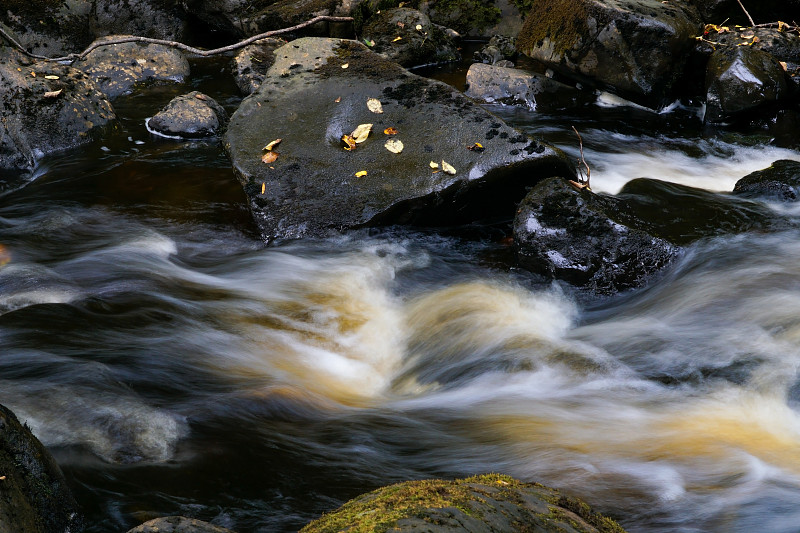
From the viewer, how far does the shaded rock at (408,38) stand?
10055 millimetres

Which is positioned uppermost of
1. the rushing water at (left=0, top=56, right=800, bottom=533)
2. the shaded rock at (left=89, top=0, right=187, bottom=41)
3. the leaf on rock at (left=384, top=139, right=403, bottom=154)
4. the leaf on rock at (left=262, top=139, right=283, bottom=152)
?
the shaded rock at (left=89, top=0, right=187, bottom=41)

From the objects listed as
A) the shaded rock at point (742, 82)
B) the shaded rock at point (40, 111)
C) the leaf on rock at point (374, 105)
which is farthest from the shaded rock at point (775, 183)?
the shaded rock at point (40, 111)

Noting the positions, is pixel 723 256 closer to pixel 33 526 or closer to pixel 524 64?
pixel 33 526

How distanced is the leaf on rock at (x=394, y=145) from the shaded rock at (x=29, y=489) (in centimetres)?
373

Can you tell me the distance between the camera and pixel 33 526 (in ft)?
6.93

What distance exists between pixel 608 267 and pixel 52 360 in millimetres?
3583

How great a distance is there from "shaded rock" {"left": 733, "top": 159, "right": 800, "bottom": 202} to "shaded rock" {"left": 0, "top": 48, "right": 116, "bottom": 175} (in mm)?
6571

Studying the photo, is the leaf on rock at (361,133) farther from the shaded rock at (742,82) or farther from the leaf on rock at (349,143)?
the shaded rock at (742,82)

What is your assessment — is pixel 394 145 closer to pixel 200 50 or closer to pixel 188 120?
pixel 188 120

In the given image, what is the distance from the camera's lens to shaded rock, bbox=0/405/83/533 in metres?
2.04

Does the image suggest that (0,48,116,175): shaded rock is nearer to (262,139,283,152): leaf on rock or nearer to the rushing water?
the rushing water

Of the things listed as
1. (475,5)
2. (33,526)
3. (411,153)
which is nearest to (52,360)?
(33,526)

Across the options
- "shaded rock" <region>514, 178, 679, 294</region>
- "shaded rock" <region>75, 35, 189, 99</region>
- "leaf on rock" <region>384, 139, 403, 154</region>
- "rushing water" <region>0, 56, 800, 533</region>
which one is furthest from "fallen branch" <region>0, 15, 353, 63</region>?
"shaded rock" <region>514, 178, 679, 294</region>

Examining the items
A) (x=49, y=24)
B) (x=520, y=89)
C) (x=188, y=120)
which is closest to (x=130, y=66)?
(x=49, y=24)
